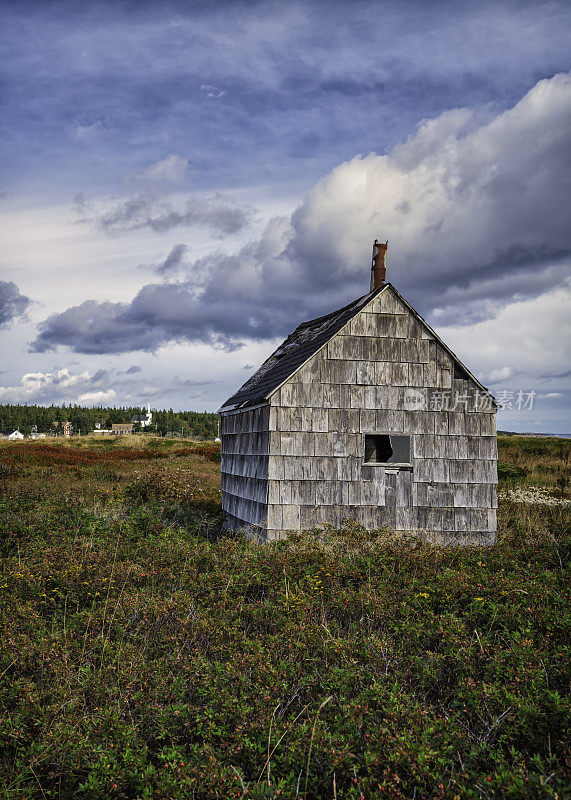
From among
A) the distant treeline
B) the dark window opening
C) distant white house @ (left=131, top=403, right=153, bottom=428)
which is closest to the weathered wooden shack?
the dark window opening

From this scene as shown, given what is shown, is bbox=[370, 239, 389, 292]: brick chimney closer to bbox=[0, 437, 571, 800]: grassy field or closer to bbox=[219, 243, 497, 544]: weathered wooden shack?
bbox=[219, 243, 497, 544]: weathered wooden shack

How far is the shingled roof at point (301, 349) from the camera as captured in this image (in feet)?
39.2

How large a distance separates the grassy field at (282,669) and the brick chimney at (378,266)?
18.7 ft

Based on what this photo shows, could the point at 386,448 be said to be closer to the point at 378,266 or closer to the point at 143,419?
the point at 378,266

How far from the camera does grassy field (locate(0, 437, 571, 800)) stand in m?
4.13

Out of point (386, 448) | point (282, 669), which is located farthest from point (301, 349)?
point (282, 669)

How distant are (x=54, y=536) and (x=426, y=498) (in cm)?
724

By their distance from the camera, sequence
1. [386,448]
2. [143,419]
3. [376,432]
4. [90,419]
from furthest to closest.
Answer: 1. [143,419]
2. [90,419]
3. [386,448]
4. [376,432]

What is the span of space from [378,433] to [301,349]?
124 inches

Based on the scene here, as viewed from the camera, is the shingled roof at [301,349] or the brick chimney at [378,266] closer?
the shingled roof at [301,349]

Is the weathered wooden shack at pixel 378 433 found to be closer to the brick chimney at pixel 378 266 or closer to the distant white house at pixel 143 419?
the brick chimney at pixel 378 266

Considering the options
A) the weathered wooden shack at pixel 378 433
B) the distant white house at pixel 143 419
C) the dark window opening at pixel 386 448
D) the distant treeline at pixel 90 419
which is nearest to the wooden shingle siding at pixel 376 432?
the weathered wooden shack at pixel 378 433

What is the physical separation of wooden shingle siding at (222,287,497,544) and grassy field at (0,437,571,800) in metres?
0.89

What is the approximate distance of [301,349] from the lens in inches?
538
